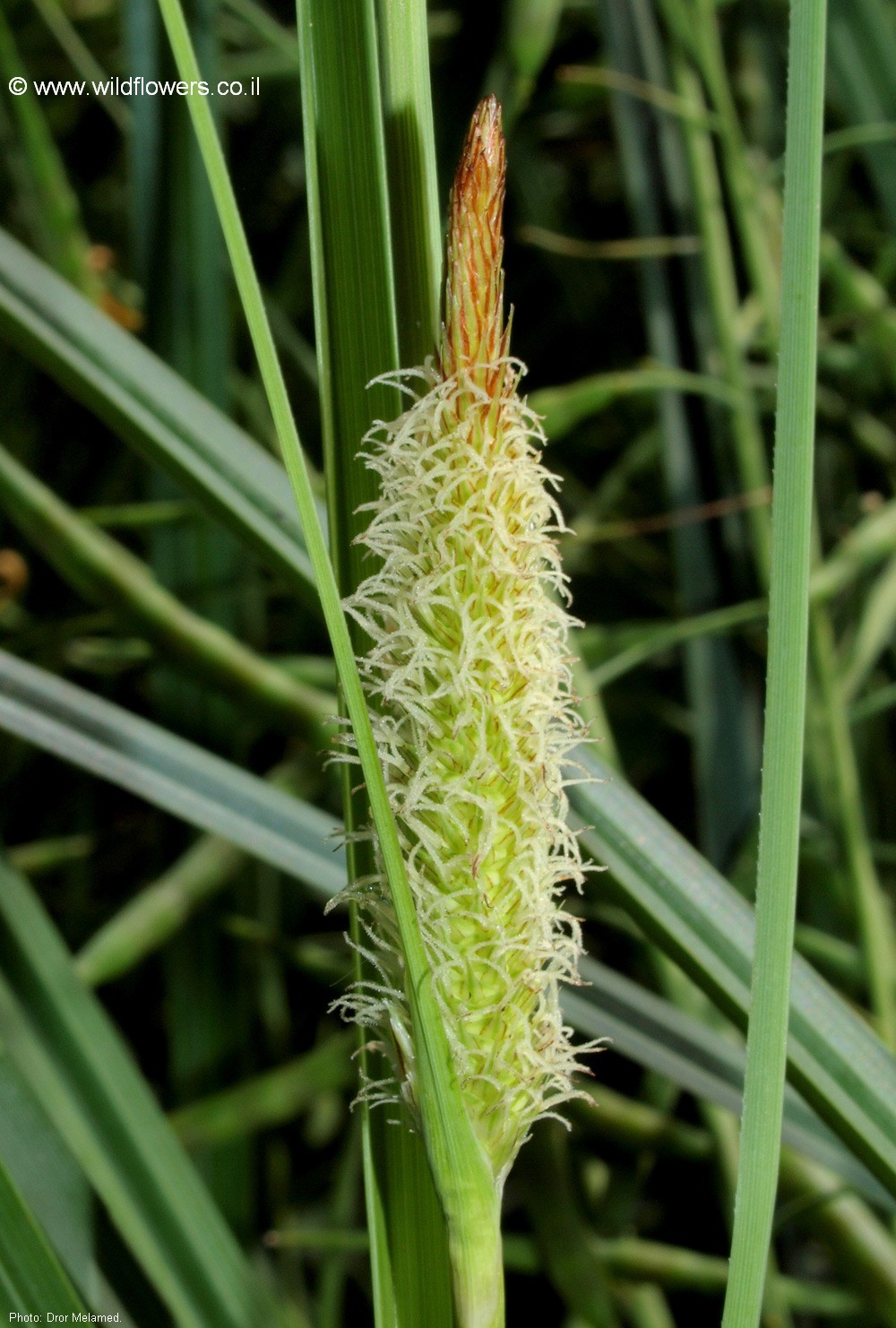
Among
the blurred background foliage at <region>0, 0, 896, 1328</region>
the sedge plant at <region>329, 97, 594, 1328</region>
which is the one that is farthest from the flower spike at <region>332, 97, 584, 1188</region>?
the blurred background foliage at <region>0, 0, 896, 1328</region>

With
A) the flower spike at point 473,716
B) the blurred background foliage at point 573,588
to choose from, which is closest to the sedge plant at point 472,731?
the flower spike at point 473,716

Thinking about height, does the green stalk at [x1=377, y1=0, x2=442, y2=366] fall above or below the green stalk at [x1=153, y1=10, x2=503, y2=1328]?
above

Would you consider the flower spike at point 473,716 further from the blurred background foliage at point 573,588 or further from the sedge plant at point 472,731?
the blurred background foliage at point 573,588

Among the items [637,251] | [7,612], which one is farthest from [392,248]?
[7,612]

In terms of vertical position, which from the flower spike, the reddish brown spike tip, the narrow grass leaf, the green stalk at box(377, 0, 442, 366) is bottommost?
the narrow grass leaf

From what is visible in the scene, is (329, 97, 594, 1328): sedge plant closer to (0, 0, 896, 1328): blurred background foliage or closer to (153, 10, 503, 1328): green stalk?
(153, 10, 503, 1328): green stalk

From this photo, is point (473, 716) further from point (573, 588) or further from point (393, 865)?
point (573, 588)
